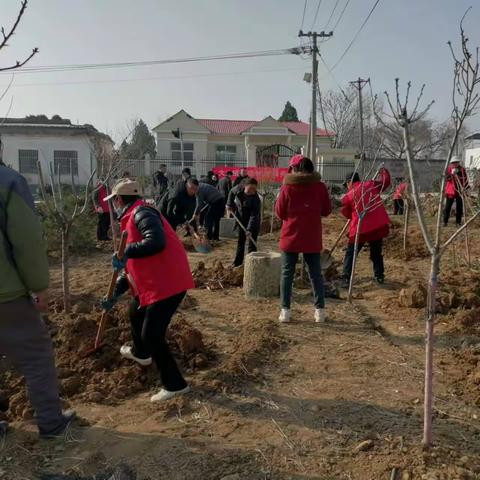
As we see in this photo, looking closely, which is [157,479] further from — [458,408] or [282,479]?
[458,408]

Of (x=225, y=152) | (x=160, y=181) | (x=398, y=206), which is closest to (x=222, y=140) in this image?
(x=225, y=152)

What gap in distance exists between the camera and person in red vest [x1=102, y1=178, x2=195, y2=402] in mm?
3115

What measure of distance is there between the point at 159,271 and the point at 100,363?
118cm

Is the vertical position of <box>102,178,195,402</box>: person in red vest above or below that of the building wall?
below

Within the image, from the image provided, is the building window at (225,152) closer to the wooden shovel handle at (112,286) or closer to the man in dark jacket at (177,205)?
the man in dark jacket at (177,205)

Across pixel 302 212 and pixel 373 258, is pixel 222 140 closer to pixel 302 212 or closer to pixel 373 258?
pixel 373 258

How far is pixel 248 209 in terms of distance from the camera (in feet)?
24.6

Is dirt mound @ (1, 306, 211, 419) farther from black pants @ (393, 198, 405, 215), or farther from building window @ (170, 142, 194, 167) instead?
building window @ (170, 142, 194, 167)

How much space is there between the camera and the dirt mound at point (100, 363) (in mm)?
3549

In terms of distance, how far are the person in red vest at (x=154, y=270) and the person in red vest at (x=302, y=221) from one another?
181 cm

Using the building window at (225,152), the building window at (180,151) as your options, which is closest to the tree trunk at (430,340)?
the building window at (180,151)

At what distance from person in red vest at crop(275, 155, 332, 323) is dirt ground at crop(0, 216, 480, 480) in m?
0.39

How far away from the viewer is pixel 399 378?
3.71 m

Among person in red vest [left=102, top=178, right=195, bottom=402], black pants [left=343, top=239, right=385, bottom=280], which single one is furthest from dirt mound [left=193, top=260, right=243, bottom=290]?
person in red vest [left=102, top=178, right=195, bottom=402]
